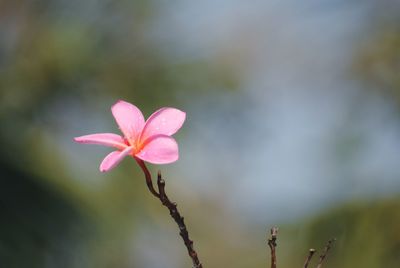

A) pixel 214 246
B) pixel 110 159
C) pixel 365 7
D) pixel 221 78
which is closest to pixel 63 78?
pixel 221 78

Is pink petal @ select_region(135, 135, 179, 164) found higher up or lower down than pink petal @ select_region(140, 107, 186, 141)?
lower down

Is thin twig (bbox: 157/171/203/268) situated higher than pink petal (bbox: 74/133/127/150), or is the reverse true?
pink petal (bbox: 74/133/127/150)

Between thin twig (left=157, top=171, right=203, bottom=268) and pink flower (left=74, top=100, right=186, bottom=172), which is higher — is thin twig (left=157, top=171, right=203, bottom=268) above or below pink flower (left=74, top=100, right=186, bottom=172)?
below

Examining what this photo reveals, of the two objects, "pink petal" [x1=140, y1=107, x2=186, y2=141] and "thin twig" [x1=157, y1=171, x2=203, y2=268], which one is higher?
"pink petal" [x1=140, y1=107, x2=186, y2=141]

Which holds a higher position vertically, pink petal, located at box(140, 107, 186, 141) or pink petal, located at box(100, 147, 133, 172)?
pink petal, located at box(140, 107, 186, 141)

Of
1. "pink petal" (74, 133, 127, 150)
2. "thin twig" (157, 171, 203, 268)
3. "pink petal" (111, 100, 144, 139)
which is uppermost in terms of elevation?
"pink petal" (111, 100, 144, 139)
